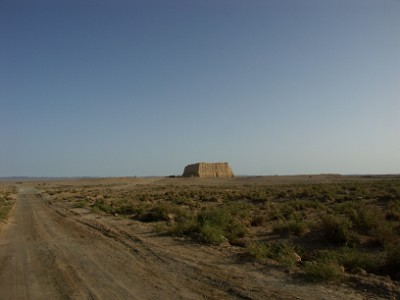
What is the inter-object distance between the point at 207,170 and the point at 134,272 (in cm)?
13585

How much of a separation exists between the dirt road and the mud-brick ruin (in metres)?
125

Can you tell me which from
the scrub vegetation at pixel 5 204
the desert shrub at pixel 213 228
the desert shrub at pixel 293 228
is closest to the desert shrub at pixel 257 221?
the desert shrub at pixel 213 228

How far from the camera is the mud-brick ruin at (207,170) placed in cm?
14238

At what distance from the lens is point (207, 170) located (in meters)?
146

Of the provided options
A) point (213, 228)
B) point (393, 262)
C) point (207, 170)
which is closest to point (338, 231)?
point (393, 262)

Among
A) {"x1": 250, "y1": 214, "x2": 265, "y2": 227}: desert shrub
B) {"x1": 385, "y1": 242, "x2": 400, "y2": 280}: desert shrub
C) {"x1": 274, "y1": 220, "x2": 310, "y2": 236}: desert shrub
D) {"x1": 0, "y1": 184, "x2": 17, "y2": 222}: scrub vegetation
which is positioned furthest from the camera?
{"x1": 0, "y1": 184, "x2": 17, "y2": 222}: scrub vegetation

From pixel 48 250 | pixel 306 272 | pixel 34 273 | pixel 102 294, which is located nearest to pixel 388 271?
pixel 306 272

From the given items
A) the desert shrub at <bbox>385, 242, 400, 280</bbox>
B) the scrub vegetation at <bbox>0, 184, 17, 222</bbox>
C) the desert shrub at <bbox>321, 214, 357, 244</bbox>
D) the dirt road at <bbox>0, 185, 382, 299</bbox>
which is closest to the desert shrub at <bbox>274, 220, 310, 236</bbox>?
the desert shrub at <bbox>321, 214, 357, 244</bbox>

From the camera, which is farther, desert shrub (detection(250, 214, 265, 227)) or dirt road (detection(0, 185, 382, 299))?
desert shrub (detection(250, 214, 265, 227))

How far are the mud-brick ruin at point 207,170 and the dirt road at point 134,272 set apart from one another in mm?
124840

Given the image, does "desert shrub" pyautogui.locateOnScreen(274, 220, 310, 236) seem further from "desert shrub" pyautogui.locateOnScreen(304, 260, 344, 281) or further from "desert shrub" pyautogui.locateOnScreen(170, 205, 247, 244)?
"desert shrub" pyautogui.locateOnScreen(304, 260, 344, 281)

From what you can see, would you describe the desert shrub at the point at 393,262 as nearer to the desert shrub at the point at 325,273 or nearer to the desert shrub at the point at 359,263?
the desert shrub at the point at 359,263

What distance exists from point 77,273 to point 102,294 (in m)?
2.20

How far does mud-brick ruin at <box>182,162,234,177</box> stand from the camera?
5605 inches
